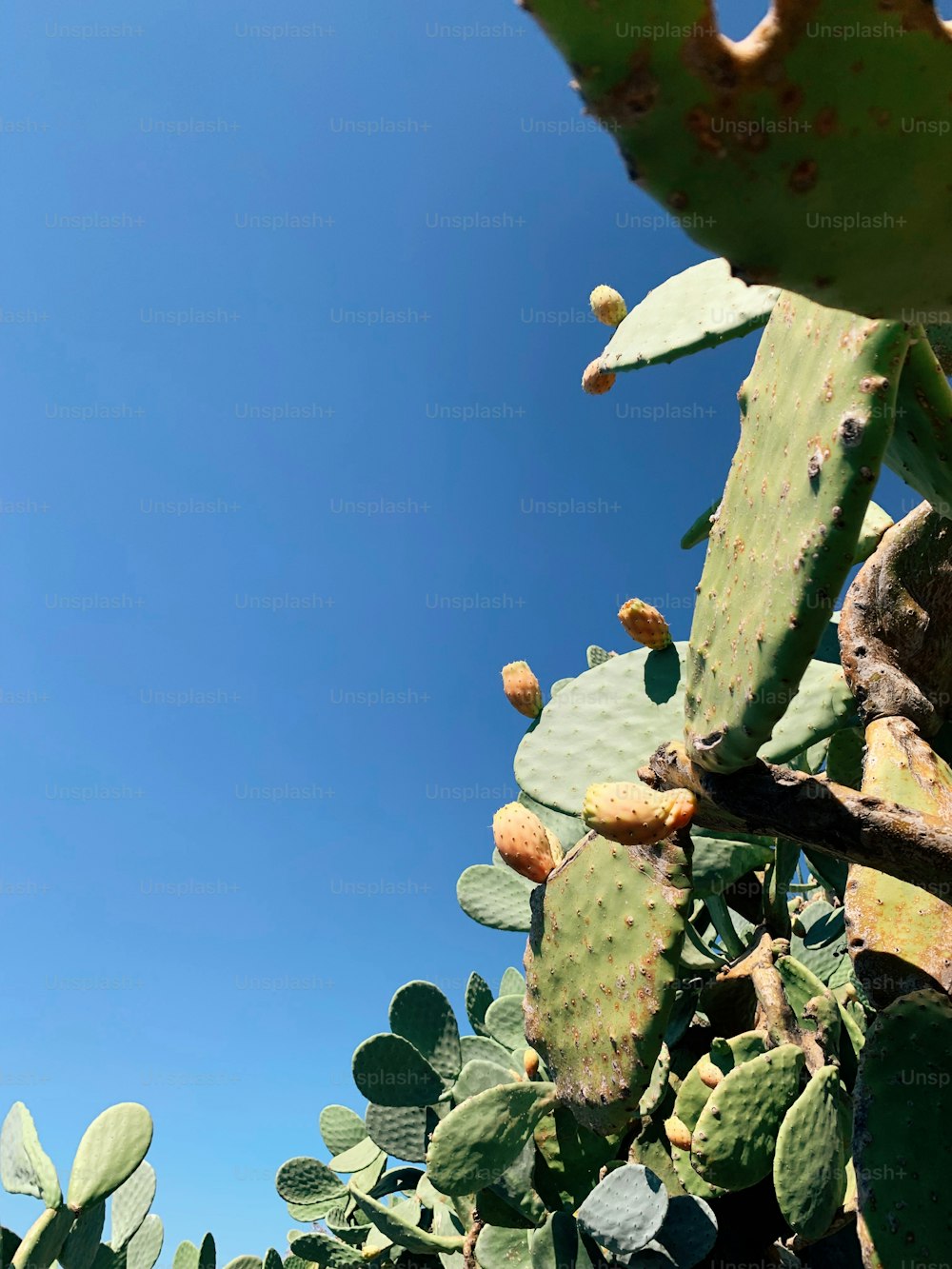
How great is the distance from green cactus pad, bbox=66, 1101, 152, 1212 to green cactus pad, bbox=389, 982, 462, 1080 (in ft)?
2.29

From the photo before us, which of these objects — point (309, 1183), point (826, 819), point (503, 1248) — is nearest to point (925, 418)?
point (826, 819)

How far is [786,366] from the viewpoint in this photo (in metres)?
1.07

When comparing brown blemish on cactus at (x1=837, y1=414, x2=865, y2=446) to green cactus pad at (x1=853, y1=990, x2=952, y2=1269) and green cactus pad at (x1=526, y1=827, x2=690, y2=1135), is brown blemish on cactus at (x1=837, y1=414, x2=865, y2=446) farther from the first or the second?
green cactus pad at (x1=853, y1=990, x2=952, y2=1269)

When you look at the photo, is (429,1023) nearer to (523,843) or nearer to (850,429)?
(523,843)

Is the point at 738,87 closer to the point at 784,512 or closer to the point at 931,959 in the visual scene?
the point at 784,512

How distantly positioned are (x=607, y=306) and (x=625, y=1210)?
2.01m

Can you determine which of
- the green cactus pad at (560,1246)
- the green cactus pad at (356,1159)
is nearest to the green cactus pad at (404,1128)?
the green cactus pad at (356,1159)

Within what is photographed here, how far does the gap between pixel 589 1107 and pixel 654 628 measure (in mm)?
947

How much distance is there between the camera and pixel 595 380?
1817mm

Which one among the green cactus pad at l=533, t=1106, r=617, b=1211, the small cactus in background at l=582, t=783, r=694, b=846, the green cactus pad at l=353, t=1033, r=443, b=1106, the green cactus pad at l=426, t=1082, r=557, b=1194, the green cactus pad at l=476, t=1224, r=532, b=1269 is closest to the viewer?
the small cactus in background at l=582, t=783, r=694, b=846

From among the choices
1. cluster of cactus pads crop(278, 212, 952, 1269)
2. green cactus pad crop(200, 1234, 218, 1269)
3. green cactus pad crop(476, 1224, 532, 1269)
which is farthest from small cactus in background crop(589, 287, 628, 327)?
green cactus pad crop(200, 1234, 218, 1269)

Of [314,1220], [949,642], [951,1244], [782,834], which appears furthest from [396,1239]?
[949,642]

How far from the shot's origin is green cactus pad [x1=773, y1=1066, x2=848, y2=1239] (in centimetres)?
123

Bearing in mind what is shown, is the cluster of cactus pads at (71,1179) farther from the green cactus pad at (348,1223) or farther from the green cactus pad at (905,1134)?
the green cactus pad at (905,1134)
